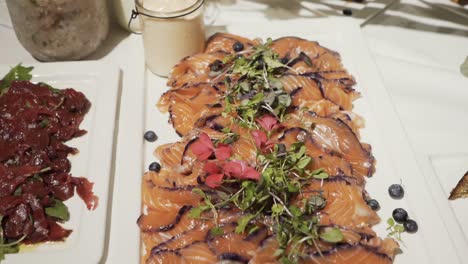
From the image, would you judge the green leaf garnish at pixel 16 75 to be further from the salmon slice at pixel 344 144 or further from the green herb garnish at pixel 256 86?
the salmon slice at pixel 344 144

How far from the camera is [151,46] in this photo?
2.08 m

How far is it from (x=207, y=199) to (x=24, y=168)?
0.69m

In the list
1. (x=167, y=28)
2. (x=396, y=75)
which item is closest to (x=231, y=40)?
(x=167, y=28)

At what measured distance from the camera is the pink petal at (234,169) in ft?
4.93

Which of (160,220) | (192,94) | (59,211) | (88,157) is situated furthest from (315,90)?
(59,211)

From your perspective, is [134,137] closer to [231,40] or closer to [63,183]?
[63,183]

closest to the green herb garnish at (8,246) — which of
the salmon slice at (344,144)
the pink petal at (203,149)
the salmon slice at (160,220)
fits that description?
the salmon slice at (160,220)

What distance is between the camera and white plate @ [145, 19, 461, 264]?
5.13 ft

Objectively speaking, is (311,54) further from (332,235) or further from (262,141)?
(332,235)

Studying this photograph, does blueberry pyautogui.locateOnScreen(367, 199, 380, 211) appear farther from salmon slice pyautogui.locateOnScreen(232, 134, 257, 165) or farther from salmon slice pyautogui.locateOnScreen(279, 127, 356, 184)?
salmon slice pyautogui.locateOnScreen(232, 134, 257, 165)

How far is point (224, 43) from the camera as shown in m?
2.20

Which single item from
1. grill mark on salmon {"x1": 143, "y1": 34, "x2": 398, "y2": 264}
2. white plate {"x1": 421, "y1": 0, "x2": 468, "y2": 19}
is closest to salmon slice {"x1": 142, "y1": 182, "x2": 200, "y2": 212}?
grill mark on salmon {"x1": 143, "y1": 34, "x2": 398, "y2": 264}

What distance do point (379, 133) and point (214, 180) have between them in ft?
2.59

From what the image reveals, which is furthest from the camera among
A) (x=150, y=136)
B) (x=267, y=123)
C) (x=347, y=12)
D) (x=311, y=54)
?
(x=347, y=12)
